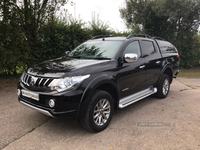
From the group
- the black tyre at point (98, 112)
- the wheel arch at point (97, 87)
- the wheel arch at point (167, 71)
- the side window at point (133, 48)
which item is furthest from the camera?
the wheel arch at point (167, 71)

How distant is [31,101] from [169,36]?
11567 mm

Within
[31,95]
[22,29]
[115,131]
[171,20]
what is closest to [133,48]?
[115,131]

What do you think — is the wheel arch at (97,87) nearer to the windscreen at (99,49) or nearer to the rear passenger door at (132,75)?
the rear passenger door at (132,75)

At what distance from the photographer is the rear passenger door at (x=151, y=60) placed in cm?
450

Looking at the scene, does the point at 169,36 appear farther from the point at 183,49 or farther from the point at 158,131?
the point at 158,131

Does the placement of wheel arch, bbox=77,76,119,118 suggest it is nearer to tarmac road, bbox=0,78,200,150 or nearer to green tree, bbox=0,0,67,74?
tarmac road, bbox=0,78,200,150

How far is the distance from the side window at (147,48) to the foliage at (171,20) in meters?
7.26

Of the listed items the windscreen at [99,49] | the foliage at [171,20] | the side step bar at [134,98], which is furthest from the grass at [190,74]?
the windscreen at [99,49]

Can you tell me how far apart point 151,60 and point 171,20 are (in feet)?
29.0

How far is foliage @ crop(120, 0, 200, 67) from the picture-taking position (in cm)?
1116

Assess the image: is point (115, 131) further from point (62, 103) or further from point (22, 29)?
point (22, 29)

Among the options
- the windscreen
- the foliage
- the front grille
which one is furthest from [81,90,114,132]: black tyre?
the foliage

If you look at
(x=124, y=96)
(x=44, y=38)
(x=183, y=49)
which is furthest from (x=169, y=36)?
(x=124, y=96)

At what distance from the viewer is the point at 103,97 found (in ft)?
10.4
